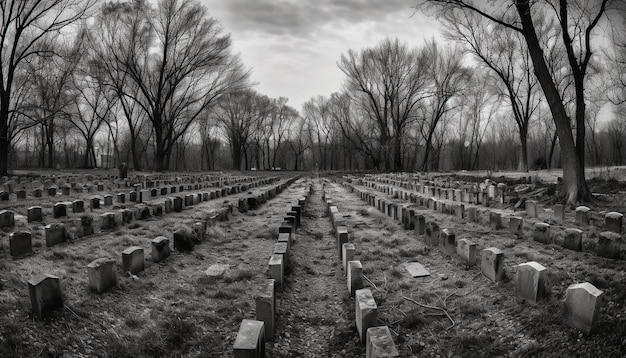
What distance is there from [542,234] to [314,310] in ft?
9.64

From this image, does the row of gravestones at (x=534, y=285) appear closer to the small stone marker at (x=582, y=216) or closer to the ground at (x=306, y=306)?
the ground at (x=306, y=306)

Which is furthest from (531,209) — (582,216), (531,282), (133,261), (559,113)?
(133,261)

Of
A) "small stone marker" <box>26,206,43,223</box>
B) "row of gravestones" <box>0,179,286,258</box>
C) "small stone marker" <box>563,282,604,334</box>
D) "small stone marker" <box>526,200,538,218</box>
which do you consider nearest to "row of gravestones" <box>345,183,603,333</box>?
"small stone marker" <box>563,282,604,334</box>

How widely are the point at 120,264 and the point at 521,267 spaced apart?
3.54 m

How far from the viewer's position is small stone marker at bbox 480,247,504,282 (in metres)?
3.32

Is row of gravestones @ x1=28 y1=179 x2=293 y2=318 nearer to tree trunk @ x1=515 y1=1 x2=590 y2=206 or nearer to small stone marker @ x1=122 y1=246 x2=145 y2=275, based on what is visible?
small stone marker @ x1=122 y1=246 x2=145 y2=275

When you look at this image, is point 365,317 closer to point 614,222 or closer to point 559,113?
point 614,222

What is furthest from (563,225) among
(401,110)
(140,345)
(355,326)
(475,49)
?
(401,110)

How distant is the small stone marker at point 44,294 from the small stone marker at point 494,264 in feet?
11.0

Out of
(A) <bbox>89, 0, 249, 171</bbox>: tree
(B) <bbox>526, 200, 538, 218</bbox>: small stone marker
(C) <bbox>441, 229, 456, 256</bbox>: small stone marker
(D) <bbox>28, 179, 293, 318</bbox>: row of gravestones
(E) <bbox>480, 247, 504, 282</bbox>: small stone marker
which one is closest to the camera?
(D) <bbox>28, 179, 293, 318</bbox>: row of gravestones

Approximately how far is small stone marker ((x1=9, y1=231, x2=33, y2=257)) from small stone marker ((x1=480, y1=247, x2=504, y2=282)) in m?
4.32

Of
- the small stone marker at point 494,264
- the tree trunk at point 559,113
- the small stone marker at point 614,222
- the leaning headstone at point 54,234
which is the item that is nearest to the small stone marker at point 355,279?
the small stone marker at point 494,264

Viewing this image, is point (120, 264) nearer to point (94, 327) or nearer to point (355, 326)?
point (94, 327)

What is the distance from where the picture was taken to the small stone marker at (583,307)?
221cm
